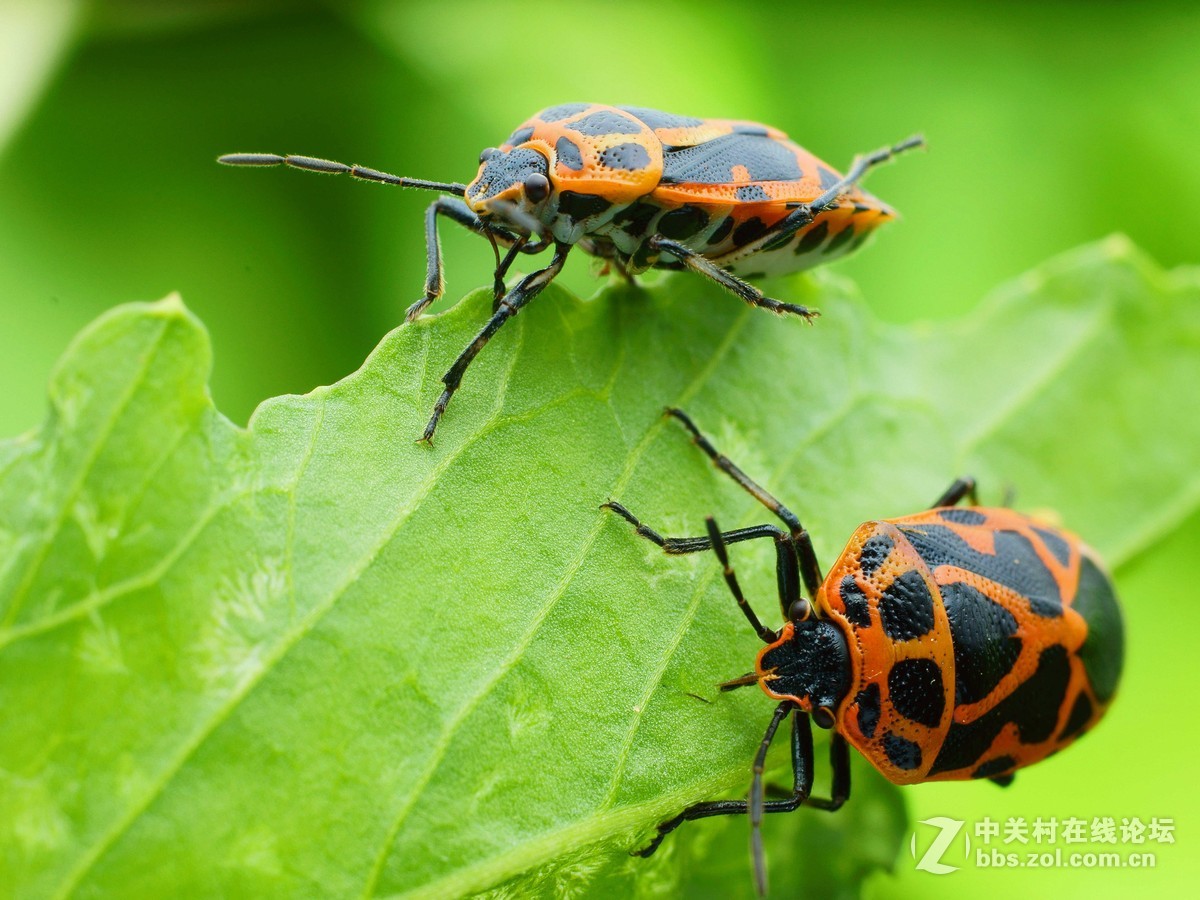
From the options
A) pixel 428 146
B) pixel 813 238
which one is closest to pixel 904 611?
pixel 813 238

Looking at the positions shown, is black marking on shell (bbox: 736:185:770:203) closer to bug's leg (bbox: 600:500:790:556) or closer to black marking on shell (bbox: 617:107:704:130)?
black marking on shell (bbox: 617:107:704:130)

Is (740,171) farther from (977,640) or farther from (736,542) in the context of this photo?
(977,640)

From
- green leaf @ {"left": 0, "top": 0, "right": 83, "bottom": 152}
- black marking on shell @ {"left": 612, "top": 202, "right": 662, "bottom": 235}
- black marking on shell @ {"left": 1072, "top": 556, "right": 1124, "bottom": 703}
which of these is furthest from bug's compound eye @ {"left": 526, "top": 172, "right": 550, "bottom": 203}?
green leaf @ {"left": 0, "top": 0, "right": 83, "bottom": 152}

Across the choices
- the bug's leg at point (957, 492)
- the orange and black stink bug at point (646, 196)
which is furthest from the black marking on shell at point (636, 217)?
the bug's leg at point (957, 492)

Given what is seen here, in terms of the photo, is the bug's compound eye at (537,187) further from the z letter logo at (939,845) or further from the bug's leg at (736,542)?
the z letter logo at (939,845)

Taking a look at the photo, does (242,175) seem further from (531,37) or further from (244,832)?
(244,832)

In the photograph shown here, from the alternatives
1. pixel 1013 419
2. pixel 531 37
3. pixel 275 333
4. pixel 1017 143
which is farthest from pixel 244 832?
pixel 1017 143
